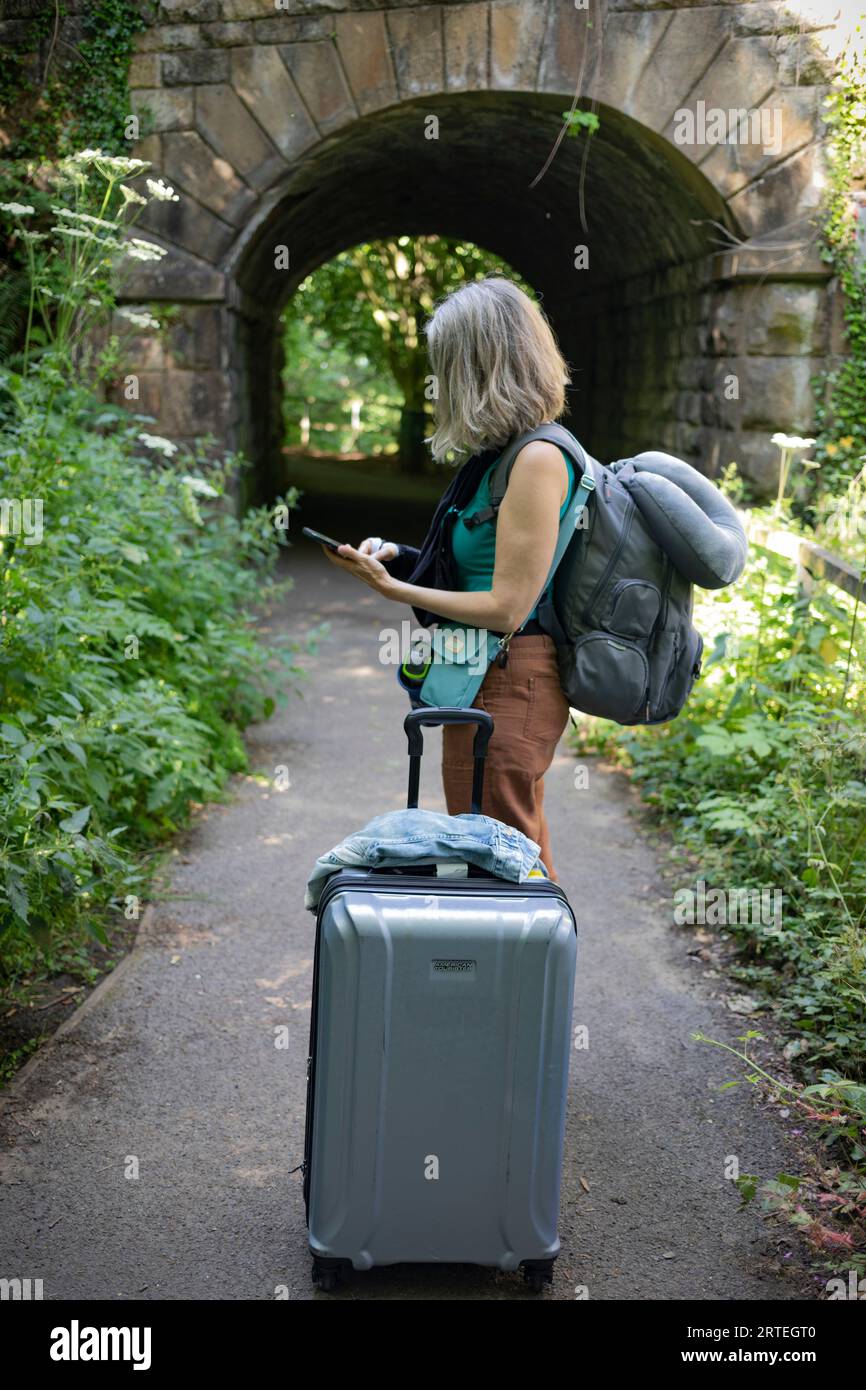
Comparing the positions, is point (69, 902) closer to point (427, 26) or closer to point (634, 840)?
point (634, 840)

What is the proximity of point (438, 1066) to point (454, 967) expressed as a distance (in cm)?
20

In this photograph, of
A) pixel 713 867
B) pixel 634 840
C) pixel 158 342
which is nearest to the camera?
pixel 713 867

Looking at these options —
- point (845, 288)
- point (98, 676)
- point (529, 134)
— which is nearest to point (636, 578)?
point (98, 676)

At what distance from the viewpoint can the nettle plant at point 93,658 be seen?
3.40 metres

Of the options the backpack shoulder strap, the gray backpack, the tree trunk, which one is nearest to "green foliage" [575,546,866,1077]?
the gray backpack

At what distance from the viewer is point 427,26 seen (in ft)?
26.2

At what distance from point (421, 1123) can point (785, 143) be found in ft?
24.6

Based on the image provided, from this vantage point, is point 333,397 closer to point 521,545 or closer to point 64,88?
point 64,88

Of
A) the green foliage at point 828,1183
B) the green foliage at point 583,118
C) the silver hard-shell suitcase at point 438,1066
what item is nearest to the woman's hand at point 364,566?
the silver hard-shell suitcase at point 438,1066

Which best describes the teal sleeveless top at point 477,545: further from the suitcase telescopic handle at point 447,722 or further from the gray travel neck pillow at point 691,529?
the suitcase telescopic handle at point 447,722

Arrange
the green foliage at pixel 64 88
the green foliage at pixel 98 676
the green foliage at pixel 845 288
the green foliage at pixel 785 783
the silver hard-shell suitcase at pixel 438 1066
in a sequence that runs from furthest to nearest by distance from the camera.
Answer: the green foliage at pixel 64 88, the green foliage at pixel 845 288, the green foliage at pixel 785 783, the green foliage at pixel 98 676, the silver hard-shell suitcase at pixel 438 1066

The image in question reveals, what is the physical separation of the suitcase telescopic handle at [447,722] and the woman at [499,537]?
0.15m
